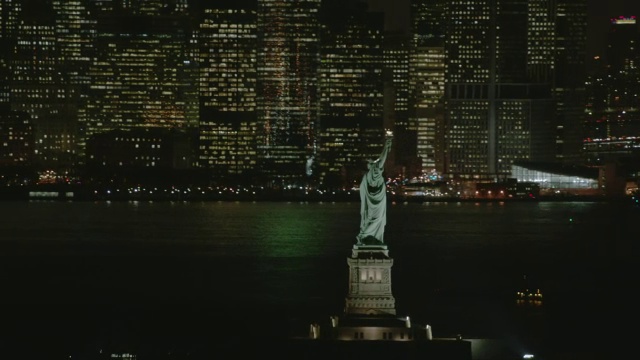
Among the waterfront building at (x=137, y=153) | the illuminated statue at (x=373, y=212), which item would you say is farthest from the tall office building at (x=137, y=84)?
the illuminated statue at (x=373, y=212)

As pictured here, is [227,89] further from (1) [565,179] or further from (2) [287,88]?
(1) [565,179]

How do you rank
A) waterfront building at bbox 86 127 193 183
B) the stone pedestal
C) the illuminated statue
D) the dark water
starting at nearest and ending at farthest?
1. the stone pedestal
2. the illuminated statue
3. the dark water
4. waterfront building at bbox 86 127 193 183

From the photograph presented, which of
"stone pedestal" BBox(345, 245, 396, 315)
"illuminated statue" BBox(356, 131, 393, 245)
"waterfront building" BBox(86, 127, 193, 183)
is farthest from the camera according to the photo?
"waterfront building" BBox(86, 127, 193, 183)

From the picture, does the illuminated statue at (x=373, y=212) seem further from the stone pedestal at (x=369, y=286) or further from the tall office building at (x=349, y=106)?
the tall office building at (x=349, y=106)

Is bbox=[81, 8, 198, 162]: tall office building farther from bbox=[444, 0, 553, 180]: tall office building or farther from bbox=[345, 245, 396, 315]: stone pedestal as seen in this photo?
bbox=[345, 245, 396, 315]: stone pedestal

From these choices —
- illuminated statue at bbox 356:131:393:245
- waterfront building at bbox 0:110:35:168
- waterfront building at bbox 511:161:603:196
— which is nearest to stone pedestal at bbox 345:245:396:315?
illuminated statue at bbox 356:131:393:245

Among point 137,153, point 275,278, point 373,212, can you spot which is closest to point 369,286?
point 373,212
